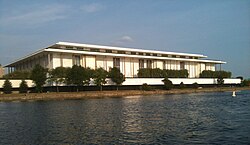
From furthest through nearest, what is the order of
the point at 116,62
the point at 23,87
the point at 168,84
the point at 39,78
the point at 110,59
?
the point at 116,62 → the point at 110,59 → the point at 168,84 → the point at 23,87 → the point at 39,78

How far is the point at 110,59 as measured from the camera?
104 metres

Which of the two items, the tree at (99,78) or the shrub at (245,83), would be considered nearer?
the tree at (99,78)

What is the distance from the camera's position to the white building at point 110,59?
93.5 metres

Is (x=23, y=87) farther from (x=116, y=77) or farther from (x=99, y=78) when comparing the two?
(x=116, y=77)

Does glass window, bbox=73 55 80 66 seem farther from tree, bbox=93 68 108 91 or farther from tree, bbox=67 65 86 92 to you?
tree, bbox=67 65 86 92

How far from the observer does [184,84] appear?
111 m

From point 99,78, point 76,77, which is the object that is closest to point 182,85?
point 99,78

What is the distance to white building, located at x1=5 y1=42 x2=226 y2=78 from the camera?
9350 centimetres

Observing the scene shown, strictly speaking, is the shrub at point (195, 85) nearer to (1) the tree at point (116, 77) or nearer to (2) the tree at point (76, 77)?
(1) the tree at point (116, 77)

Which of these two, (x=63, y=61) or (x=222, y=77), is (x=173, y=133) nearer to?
(x=63, y=61)

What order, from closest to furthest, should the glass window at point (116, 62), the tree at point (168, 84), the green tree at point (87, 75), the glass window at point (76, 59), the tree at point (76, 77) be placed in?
the tree at point (76, 77), the green tree at point (87, 75), the glass window at point (76, 59), the tree at point (168, 84), the glass window at point (116, 62)

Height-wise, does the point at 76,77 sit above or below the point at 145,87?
above

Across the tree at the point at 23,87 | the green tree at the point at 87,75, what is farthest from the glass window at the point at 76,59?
the tree at the point at 23,87

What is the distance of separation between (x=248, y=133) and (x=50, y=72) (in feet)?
225
